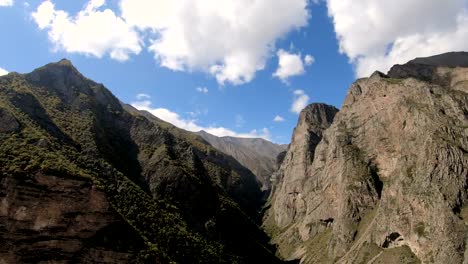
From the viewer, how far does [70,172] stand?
115m

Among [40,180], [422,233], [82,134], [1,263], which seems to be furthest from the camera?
[422,233]

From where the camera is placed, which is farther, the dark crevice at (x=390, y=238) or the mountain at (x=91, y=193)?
the dark crevice at (x=390, y=238)

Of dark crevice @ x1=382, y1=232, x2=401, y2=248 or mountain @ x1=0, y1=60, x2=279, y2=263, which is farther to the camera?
dark crevice @ x1=382, y1=232, x2=401, y2=248

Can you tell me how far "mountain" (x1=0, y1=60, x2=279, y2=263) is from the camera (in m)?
106

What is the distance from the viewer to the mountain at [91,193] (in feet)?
347

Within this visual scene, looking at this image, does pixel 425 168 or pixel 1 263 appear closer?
pixel 1 263

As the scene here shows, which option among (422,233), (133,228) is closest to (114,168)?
(133,228)

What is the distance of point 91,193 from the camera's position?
114875mm

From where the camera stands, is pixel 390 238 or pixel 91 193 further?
pixel 390 238

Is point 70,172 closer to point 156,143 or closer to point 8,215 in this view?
point 8,215

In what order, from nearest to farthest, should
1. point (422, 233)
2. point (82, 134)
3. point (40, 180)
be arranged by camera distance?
point (40, 180), point (82, 134), point (422, 233)

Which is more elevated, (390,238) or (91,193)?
(390,238)

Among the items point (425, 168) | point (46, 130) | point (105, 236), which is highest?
point (425, 168)

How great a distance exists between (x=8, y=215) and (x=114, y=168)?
4673 centimetres
